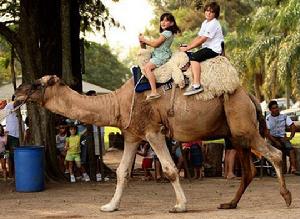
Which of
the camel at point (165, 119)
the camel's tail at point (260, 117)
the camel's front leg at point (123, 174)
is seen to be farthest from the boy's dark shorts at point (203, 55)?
the camel's front leg at point (123, 174)

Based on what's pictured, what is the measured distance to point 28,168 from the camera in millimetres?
12828

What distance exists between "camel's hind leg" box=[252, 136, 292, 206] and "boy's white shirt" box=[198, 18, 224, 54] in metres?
1.49

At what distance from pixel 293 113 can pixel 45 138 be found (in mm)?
31289

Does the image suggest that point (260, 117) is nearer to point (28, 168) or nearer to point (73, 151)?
point (28, 168)

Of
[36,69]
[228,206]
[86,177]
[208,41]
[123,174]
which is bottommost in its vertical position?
[228,206]

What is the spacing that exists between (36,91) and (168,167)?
230 centimetres

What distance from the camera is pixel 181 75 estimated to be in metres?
9.80

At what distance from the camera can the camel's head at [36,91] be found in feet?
33.6

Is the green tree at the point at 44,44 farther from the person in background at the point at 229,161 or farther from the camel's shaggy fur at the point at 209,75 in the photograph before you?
the camel's shaggy fur at the point at 209,75

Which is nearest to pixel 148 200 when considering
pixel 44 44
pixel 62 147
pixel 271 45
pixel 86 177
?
pixel 86 177

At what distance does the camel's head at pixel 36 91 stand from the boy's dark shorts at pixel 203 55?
2.10m

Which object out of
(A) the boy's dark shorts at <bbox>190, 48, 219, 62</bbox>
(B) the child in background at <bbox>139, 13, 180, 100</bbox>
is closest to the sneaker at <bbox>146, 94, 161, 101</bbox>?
(B) the child in background at <bbox>139, 13, 180, 100</bbox>

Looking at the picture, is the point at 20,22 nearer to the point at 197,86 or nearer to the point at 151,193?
the point at 151,193

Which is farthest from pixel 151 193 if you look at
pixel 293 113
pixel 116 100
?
pixel 293 113
